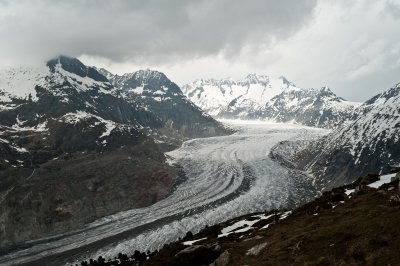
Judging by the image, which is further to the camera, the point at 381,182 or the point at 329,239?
the point at 381,182

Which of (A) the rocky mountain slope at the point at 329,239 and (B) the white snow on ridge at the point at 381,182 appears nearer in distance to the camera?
(A) the rocky mountain slope at the point at 329,239

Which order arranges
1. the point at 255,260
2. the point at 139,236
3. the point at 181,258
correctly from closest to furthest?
the point at 255,260, the point at 181,258, the point at 139,236

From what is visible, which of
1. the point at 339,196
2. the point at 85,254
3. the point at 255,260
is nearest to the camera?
the point at 255,260

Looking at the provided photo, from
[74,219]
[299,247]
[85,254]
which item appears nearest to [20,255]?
[85,254]

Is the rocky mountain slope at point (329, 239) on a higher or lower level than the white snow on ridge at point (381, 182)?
lower

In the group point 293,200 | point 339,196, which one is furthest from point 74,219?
point 339,196

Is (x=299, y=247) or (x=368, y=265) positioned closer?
(x=368, y=265)

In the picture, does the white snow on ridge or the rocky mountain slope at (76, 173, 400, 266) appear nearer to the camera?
the rocky mountain slope at (76, 173, 400, 266)

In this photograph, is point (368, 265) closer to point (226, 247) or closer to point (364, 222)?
point (364, 222)

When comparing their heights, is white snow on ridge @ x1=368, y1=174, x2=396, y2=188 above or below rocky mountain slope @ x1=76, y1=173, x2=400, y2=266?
above

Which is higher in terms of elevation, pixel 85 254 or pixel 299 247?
pixel 299 247

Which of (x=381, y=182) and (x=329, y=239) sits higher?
(x=381, y=182)
